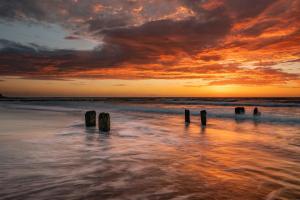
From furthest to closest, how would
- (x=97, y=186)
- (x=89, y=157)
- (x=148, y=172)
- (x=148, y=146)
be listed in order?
(x=148, y=146) → (x=89, y=157) → (x=148, y=172) → (x=97, y=186)

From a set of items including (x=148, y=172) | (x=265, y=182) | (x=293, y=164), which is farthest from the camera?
(x=293, y=164)

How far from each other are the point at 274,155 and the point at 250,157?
115 centimetres

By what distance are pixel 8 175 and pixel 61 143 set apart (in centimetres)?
538

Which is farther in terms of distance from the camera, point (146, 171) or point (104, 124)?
point (104, 124)

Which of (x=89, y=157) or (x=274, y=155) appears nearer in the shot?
(x=89, y=157)

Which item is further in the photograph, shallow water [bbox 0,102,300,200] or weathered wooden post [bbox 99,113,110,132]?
weathered wooden post [bbox 99,113,110,132]

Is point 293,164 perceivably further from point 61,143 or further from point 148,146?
point 61,143

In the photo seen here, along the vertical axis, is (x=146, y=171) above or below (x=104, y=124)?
below

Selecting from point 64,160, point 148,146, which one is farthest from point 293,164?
point 64,160

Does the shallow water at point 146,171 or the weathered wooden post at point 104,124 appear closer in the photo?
the shallow water at point 146,171

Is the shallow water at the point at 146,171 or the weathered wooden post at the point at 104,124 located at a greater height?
the weathered wooden post at the point at 104,124

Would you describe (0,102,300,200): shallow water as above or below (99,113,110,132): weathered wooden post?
below

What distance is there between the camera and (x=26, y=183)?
21.2 feet

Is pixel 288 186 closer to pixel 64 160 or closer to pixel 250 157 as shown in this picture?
pixel 250 157
